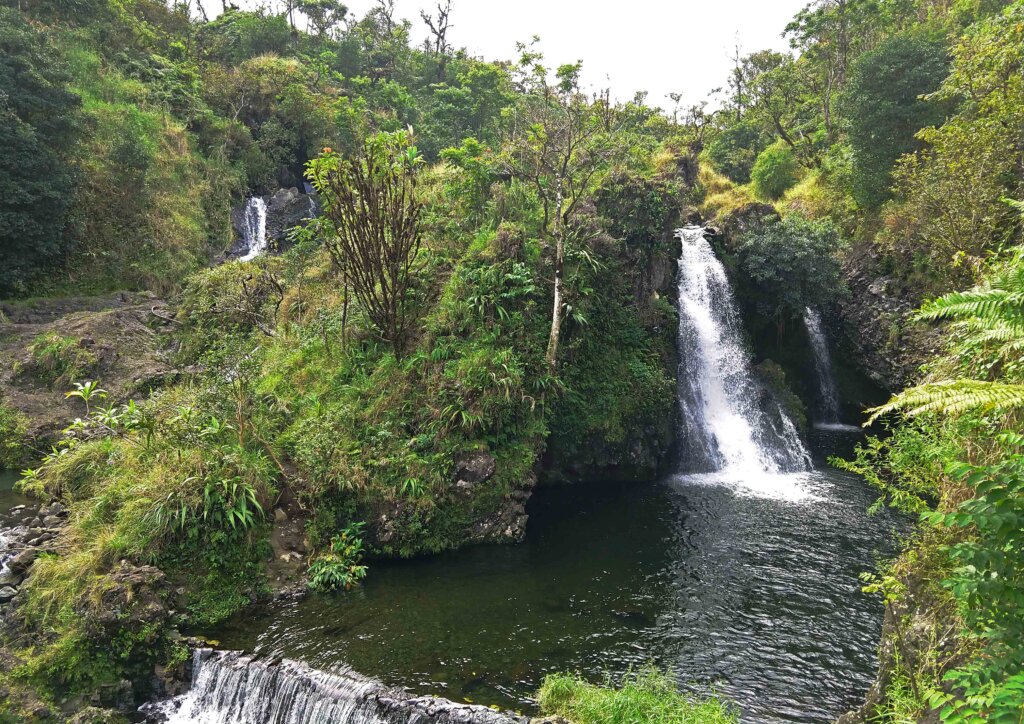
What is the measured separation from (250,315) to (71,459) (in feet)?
27.5

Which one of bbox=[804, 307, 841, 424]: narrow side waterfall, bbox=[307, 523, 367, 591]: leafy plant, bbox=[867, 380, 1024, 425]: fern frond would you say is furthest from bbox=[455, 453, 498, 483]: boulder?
bbox=[804, 307, 841, 424]: narrow side waterfall

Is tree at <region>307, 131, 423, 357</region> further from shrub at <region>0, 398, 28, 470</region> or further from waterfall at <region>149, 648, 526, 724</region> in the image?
shrub at <region>0, 398, 28, 470</region>

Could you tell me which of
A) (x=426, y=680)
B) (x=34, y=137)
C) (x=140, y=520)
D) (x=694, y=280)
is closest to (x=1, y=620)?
(x=140, y=520)

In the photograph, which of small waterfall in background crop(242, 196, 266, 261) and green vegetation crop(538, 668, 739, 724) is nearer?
green vegetation crop(538, 668, 739, 724)

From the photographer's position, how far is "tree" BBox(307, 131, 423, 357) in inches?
562

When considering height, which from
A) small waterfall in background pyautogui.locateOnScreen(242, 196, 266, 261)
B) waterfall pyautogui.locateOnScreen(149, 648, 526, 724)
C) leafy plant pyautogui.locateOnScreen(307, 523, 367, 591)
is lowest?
waterfall pyautogui.locateOnScreen(149, 648, 526, 724)

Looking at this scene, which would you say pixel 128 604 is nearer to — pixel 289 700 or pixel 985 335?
pixel 289 700

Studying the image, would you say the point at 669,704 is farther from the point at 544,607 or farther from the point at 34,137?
the point at 34,137

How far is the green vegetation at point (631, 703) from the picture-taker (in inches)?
267

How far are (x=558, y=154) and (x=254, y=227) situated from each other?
57.4ft

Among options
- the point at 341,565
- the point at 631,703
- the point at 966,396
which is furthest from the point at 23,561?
the point at 966,396

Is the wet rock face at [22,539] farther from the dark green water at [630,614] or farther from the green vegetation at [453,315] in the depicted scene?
the dark green water at [630,614]

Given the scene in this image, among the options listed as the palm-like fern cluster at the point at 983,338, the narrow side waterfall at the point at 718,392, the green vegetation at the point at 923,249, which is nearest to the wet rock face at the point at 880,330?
the green vegetation at the point at 923,249

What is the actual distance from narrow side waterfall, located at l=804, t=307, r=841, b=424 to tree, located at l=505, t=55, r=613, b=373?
11064 millimetres
